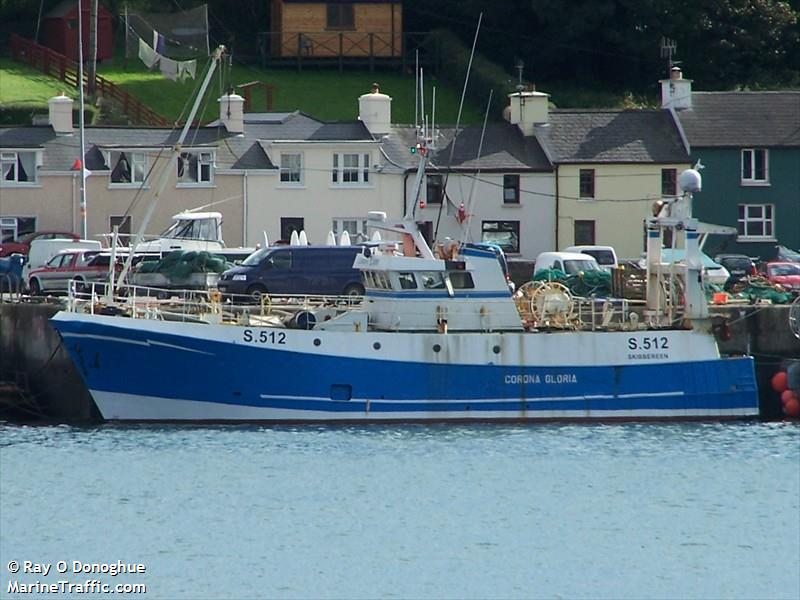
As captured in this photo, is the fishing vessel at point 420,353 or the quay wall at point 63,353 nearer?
the fishing vessel at point 420,353

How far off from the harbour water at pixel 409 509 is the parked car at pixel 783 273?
32.6ft

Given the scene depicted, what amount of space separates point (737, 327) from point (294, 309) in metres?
10.1

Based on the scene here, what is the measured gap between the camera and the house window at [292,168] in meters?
56.3

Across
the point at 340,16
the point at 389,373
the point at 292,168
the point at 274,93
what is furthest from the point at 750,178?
the point at 389,373

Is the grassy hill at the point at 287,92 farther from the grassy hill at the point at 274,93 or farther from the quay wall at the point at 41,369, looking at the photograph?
the quay wall at the point at 41,369

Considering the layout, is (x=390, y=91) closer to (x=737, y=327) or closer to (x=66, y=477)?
(x=737, y=327)

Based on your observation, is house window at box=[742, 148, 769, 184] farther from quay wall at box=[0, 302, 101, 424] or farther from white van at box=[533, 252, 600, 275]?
quay wall at box=[0, 302, 101, 424]

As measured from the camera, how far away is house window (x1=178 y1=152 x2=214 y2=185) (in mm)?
55938

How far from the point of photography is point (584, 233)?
187 feet

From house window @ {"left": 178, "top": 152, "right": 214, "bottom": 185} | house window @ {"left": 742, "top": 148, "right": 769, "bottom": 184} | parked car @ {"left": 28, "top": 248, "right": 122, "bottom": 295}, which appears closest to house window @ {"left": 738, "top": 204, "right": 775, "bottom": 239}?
house window @ {"left": 742, "top": 148, "right": 769, "bottom": 184}

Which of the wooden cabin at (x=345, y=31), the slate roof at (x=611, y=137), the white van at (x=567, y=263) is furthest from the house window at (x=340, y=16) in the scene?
the white van at (x=567, y=263)

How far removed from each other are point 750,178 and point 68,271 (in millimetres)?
22723

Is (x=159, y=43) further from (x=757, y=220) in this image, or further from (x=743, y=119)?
(x=757, y=220)

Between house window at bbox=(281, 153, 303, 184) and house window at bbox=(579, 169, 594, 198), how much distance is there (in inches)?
339
